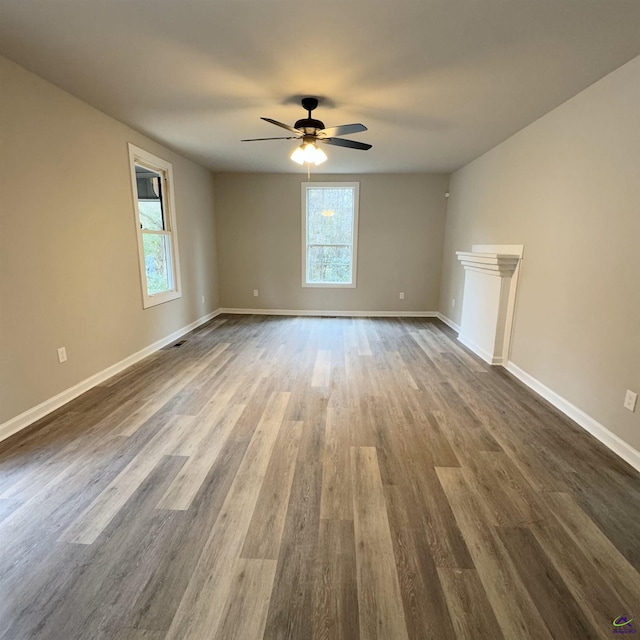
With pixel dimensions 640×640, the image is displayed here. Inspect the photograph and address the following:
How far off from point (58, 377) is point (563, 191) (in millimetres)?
4266

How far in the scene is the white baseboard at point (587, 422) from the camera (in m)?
2.12

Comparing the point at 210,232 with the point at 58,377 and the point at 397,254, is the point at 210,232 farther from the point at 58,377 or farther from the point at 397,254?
the point at 58,377

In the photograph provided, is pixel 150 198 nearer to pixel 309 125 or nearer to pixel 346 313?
pixel 309 125

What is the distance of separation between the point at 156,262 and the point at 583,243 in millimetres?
4393

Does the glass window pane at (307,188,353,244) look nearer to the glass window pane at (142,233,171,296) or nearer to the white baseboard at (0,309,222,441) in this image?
the glass window pane at (142,233,171,296)

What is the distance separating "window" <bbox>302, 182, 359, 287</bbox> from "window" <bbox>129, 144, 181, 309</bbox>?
7.48 ft

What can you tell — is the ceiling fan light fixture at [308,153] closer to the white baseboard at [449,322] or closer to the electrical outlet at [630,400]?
the electrical outlet at [630,400]

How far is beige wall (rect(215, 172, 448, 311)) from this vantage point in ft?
19.6

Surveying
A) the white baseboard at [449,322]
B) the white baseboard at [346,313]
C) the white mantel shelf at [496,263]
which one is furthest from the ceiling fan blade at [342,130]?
the white baseboard at [346,313]

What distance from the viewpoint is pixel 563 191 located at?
2828mm

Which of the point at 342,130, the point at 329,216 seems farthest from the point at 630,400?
the point at 329,216

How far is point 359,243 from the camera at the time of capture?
20.1ft

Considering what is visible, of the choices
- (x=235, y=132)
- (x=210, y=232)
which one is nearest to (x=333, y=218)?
(x=210, y=232)

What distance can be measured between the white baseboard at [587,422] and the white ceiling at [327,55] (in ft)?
7.57
